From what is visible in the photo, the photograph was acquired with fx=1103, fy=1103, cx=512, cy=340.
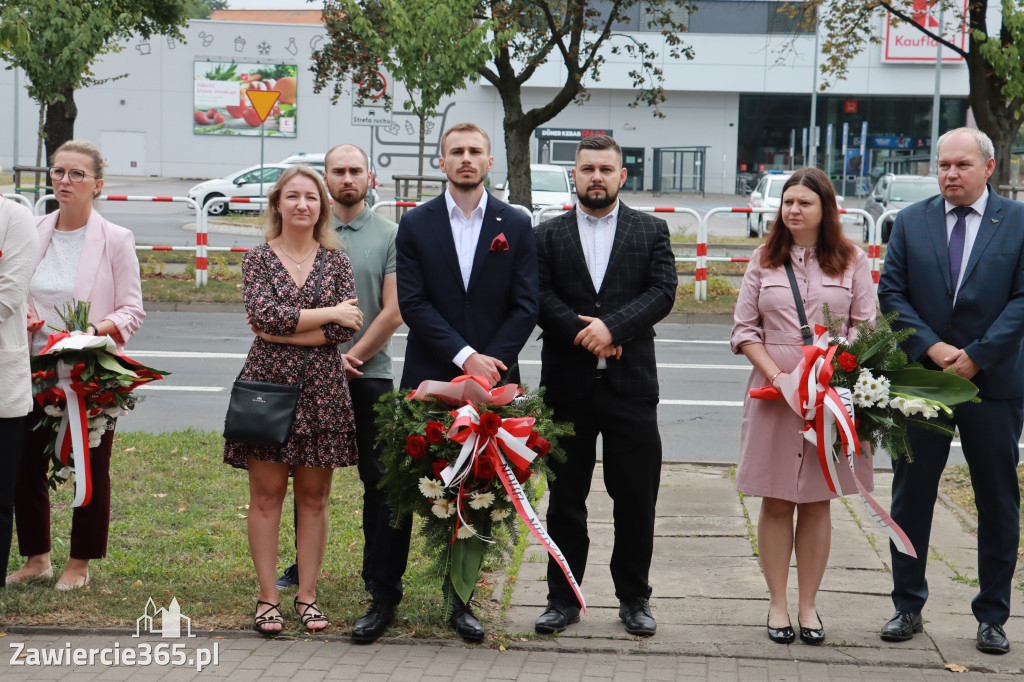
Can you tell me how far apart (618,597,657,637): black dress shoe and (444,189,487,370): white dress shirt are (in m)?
1.66

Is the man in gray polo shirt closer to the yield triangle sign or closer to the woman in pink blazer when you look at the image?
the woman in pink blazer

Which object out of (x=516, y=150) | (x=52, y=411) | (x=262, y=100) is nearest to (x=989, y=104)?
(x=516, y=150)

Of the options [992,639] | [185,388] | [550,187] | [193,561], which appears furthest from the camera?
[550,187]

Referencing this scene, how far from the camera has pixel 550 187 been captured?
26594 millimetres

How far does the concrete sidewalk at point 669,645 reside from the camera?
4.50 m

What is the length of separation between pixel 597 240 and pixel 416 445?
1325 mm

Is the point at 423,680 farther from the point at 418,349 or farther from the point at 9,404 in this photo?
→ the point at 9,404

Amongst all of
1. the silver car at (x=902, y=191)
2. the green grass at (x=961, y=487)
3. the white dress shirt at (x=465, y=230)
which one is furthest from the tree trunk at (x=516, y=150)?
the white dress shirt at (x=465, y=230)

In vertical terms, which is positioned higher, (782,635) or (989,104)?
(989,104)

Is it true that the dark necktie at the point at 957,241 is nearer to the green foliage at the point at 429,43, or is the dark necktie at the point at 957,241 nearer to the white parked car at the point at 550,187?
the green foliage at the point at 429,43

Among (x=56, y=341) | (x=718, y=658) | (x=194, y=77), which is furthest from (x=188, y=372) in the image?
(x=194, y=77)

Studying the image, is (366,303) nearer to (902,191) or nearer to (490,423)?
(490,423)

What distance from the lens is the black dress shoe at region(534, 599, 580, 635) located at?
16.4ft

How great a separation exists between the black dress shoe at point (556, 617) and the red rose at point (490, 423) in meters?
1.00
